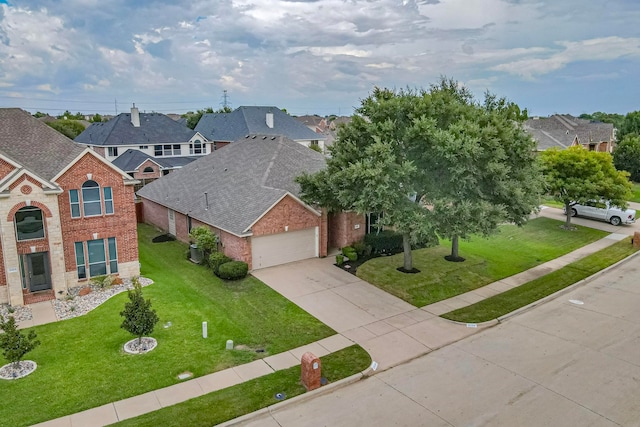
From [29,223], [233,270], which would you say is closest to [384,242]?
[233,270]

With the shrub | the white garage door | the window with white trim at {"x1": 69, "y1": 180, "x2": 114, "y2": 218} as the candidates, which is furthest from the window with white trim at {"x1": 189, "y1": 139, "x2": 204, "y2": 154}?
the shrub

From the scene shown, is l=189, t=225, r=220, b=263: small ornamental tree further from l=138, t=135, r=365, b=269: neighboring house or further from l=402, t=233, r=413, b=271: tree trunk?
l=402, t=233, r=413, b=271: tree trunk

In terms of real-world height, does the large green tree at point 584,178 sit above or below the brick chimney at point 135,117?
below

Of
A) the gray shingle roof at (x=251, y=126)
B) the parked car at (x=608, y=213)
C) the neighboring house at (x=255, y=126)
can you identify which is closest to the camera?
the parked car at (x=608, y=213)

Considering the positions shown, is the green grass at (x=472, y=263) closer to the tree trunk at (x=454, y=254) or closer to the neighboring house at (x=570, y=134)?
the tree trunk at (x=454, y=254)

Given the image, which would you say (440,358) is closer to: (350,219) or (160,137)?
(350,219)

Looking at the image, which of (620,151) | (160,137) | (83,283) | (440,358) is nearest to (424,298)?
(440,358)

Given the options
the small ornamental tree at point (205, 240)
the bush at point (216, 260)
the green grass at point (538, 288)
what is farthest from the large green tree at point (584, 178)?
the small ornamental tree at point (205, 240)
